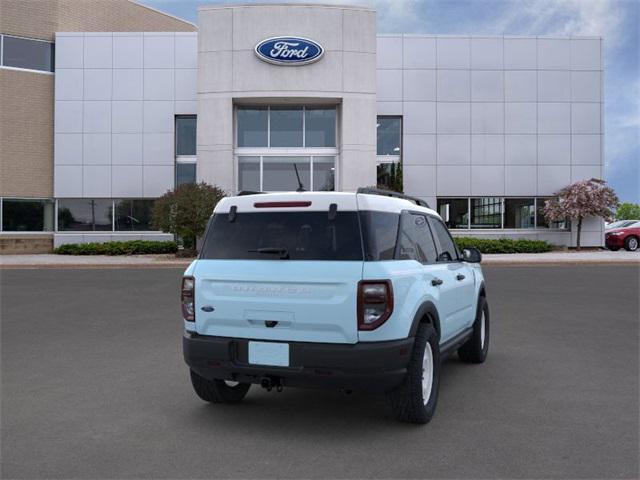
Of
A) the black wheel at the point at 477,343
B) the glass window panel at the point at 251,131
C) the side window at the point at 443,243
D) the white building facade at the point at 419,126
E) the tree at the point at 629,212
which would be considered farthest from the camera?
the tree at the point at 629,212

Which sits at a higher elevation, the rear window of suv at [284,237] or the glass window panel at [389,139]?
the glass window panel at [389,139]

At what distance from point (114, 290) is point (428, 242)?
10.2m

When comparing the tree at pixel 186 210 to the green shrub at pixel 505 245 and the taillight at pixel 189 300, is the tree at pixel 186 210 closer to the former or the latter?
the green shrub at pixel 505 245

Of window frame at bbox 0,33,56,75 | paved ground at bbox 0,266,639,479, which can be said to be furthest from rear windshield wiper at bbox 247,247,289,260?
window frame at bbox 0,33,56,75

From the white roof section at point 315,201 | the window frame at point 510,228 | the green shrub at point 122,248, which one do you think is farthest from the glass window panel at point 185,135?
the white roof section at point 315,201

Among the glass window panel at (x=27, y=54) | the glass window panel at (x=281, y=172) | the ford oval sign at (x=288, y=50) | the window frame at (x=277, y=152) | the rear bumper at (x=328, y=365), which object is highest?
the glass window panel at (x=27, y=54)

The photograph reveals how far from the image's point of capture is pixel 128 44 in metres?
27.9

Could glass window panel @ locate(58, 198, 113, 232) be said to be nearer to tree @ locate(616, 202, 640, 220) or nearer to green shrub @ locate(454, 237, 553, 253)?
green shrub @ locate(454, 237, 553, 253)

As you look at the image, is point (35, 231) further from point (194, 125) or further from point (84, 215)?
point (194, 125)

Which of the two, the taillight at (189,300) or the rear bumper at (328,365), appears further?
the taillight at (189,300)

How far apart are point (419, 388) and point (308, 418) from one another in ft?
3.17

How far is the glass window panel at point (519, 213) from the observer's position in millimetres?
28281

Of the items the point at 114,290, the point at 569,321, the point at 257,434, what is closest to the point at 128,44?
the point at 114,290

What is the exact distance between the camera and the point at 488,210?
2831 centimetres
